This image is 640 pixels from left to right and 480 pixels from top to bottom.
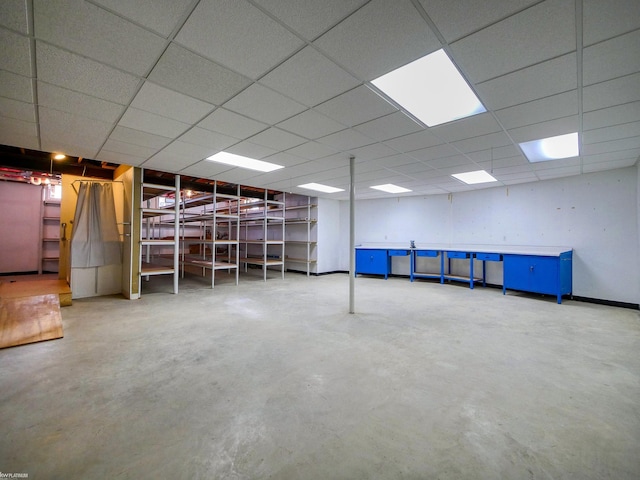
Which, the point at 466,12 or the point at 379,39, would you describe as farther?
the point at 379,39

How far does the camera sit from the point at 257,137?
11.6 feet

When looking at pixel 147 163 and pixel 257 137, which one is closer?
pixel 257 137

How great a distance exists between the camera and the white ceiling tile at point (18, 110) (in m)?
2.61

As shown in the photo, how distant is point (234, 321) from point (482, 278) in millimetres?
6024

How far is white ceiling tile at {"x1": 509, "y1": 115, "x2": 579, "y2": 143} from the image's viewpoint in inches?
116

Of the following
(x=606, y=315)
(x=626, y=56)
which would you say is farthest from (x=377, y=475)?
(x=606, y=315)

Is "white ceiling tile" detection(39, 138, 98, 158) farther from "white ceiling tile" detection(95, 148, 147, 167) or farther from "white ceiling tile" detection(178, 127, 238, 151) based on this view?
"white ceiling tile" detection(178, 127, 238, 151)

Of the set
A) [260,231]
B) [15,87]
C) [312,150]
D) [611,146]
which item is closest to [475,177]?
[611,146]

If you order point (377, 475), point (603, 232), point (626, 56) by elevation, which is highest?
point (626, 56)

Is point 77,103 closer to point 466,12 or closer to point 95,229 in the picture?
point 95,229

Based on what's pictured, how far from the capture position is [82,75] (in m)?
2.19

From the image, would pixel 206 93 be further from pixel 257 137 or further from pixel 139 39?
pixel 257 137

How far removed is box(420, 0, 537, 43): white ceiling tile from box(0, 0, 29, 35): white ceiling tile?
2322mm

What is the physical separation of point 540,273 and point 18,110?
7943 mm
